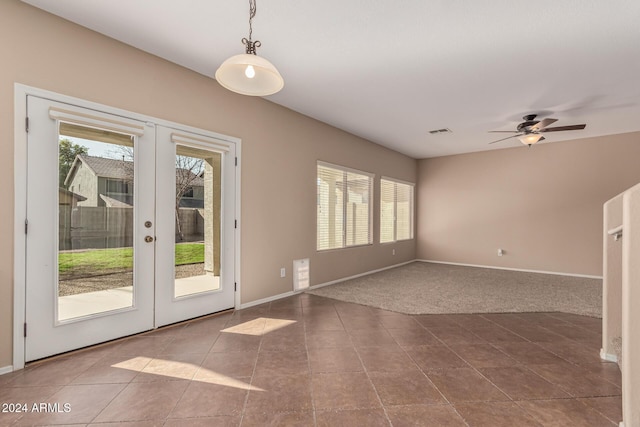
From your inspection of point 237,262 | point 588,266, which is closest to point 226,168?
point 237,262

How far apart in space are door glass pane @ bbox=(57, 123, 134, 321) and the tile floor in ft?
1.52

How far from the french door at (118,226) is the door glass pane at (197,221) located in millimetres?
12

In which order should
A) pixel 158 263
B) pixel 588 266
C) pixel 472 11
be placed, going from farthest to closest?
pixel 588 266
pixel 158 263
pixel 472 11

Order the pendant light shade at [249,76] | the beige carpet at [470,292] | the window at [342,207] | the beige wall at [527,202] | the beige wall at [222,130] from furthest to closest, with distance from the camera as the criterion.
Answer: the beige wall at [527,202] → the window at [342,207] → the beige carpet at [470,292] → the beige wall at [222,130] → the pendant light shade at [249,76]

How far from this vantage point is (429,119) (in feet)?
16.6

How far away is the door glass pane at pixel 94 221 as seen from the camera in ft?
8.66

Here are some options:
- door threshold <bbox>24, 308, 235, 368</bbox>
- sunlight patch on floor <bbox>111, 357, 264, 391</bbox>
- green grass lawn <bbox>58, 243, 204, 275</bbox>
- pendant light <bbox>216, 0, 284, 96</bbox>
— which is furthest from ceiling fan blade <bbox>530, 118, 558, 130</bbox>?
green grass lawn <bbox>58, 243, 204, 275</bbox>

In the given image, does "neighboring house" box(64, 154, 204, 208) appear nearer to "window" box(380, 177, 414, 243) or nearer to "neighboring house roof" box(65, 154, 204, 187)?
"neighboring house roof" box(65, 154, 204, 187)

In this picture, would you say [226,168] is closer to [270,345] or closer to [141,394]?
[270,345]

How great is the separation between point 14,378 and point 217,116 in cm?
297

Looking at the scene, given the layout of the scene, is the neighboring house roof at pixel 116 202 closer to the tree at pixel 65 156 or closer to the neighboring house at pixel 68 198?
the neighboring house at pixel 68 198

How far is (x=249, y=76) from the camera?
6.15 feet

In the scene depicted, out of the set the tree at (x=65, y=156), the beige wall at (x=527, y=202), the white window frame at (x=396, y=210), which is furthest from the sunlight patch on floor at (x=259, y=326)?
the beige wall at (x=527, y=202)

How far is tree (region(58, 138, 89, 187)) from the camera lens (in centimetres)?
260
